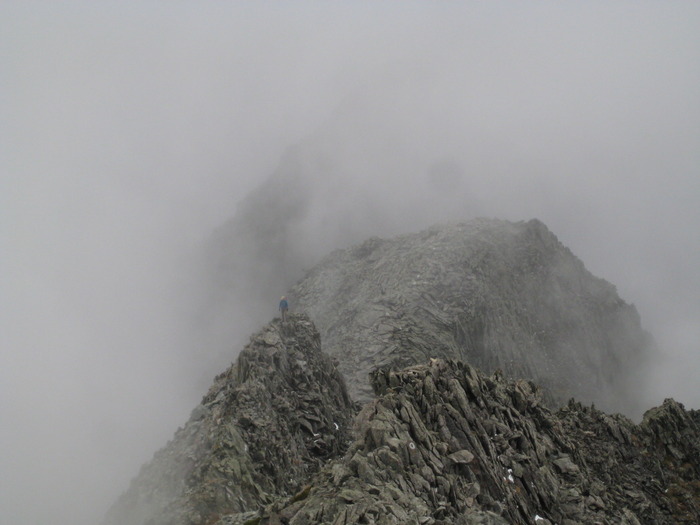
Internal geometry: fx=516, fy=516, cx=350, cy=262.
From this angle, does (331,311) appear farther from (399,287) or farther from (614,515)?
(614,515)

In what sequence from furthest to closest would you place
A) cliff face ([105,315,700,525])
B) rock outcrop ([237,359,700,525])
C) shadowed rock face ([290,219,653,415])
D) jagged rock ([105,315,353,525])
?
shadowed rock face ([290,219,653,415]), jagged rock ([105,315,353,525]), cliff face ([105,315,700,525]), rock outcrop ([237,359,700,525])

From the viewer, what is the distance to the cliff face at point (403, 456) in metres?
23.2

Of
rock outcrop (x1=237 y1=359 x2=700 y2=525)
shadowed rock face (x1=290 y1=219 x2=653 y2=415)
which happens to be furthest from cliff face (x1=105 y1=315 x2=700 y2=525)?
shadowed rock face (x1=290 y1=219 x2=653 y2=415)

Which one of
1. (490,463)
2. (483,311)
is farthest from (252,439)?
(483,311)

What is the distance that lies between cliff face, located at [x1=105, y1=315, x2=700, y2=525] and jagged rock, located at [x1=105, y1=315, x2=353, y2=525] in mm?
102

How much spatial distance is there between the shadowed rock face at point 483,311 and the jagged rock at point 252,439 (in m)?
12.8

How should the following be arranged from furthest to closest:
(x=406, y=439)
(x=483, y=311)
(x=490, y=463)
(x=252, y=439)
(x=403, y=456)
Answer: (x=483, y=311) < (x=252, y=439) < (x=490, y=463) < (x=406, y=439) < (x=403, y=456)

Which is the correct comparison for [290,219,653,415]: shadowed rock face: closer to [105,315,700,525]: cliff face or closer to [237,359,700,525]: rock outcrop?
[105,315,700,525]: cliff face

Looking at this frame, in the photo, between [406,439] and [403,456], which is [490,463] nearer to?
[406,439]

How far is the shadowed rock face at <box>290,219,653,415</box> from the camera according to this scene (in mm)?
65025

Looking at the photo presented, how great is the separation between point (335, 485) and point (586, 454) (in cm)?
2233

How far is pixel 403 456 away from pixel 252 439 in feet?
43.6

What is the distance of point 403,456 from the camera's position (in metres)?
24.4

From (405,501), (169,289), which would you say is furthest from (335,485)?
(169,289)
